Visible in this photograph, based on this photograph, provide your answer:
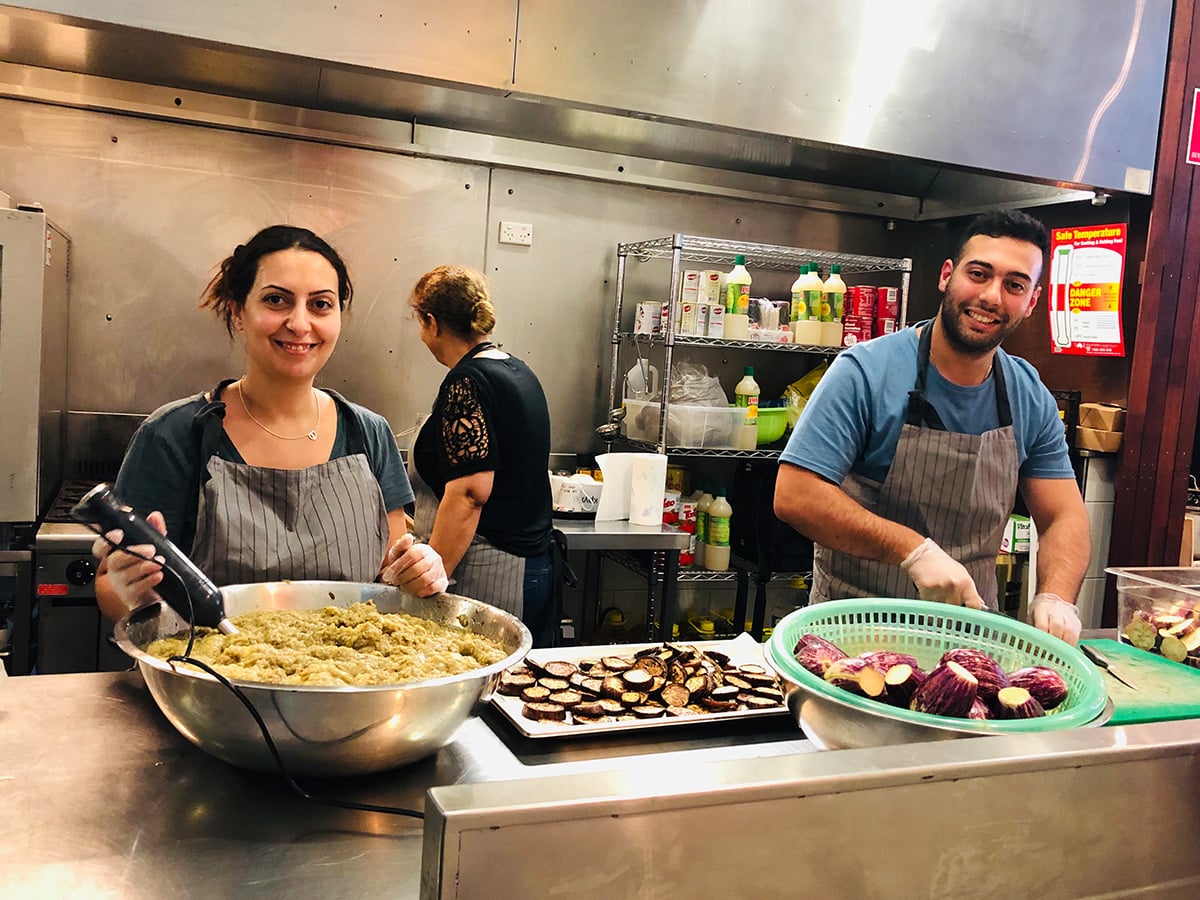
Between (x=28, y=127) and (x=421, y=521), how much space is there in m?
1.88

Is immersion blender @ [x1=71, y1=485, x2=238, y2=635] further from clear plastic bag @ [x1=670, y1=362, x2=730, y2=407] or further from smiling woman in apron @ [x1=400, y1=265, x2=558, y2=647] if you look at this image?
clear plastic bag @ [x1=670, y1=362, x2=730, y2=407]

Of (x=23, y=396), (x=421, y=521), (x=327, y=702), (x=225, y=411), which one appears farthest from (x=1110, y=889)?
(x=23, y=396)

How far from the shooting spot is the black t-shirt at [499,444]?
2637 mm

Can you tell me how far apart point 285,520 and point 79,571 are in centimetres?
130

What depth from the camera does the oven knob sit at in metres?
2.70

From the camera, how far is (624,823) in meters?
0.73

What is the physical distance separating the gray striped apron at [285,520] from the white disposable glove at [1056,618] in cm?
123

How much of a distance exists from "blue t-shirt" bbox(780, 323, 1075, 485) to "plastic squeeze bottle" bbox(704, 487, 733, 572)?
171cm

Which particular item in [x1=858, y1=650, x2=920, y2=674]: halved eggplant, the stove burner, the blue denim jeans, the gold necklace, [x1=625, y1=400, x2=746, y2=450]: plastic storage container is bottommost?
the blue denim jeans

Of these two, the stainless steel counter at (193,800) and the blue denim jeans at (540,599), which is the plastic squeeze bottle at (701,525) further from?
the stainless steel counter at (193,800)

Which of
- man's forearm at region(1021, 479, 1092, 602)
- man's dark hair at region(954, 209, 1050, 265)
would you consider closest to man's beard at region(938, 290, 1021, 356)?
man's dark hair at region(954, 209, 1050, 265)

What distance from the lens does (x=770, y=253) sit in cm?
387

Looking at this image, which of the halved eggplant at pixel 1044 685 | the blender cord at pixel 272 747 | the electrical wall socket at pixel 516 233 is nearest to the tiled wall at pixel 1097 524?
the electrical wall socket at pixel 516 233

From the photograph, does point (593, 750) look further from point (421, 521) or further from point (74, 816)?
point (421, 521)
